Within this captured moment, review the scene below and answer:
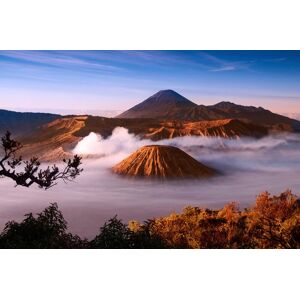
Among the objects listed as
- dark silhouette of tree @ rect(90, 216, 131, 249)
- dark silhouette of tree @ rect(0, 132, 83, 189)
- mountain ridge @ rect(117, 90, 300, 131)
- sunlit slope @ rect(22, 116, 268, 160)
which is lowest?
dark silhouette of tree @ rect(90, 216, 131, 249)

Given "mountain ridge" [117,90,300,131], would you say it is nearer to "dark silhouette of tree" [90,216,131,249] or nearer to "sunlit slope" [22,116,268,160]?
"sunlit slope" [22,116,268,160]

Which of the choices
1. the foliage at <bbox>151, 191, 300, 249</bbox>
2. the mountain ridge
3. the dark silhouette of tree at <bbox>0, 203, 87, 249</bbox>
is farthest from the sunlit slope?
the foliage at <bbox>151, 191, 300, 249</bbox>

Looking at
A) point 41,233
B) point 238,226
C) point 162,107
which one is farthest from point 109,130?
point 238,226

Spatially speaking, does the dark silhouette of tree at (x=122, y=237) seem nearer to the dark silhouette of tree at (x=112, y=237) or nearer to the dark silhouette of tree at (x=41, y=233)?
the dark silhouette of tree at (x=112, y=237)

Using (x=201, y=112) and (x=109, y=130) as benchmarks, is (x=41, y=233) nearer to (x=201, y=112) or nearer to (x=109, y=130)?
(x=109, y=130)

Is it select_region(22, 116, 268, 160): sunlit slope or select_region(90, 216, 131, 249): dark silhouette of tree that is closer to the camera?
select_region(90, 216, 131, 249): dark silhouette of tree

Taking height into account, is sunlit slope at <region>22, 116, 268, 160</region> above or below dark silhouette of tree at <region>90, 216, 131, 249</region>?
above
